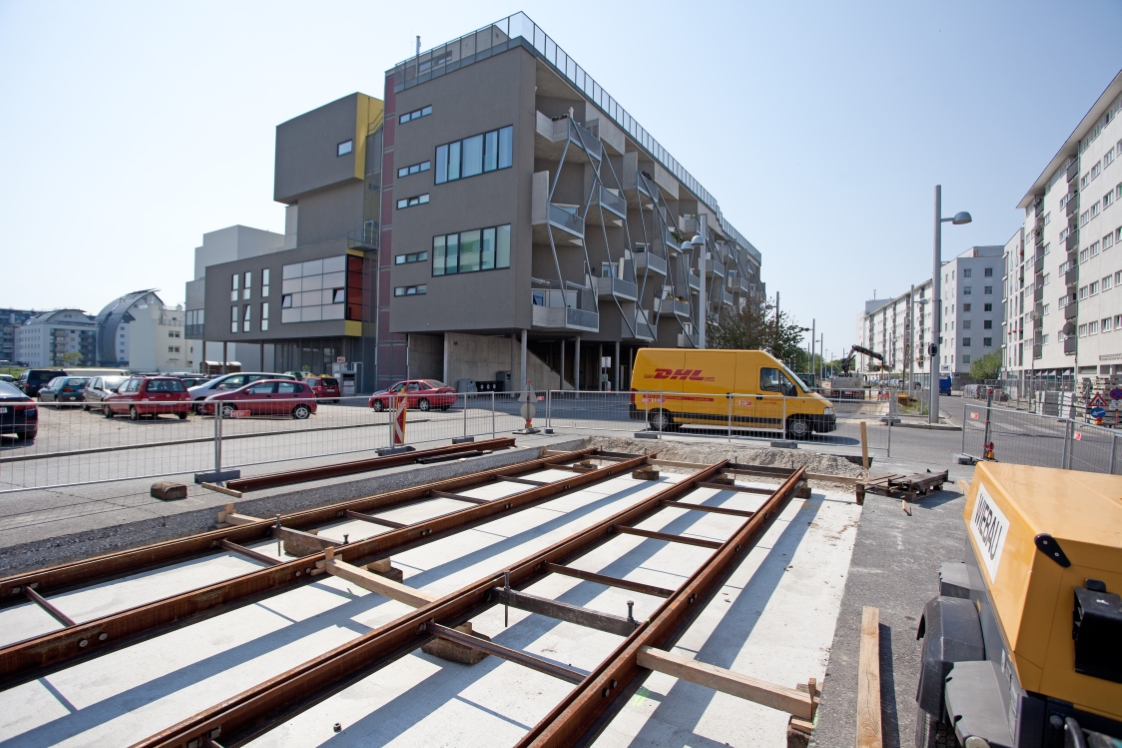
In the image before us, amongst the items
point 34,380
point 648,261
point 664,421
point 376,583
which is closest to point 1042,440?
point 664,421

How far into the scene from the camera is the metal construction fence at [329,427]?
878cm

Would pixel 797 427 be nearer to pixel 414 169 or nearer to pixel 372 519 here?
Result: pixel 372 519

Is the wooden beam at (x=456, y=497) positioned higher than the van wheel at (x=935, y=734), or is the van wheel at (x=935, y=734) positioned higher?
the van wheel at (x=935, y=734)

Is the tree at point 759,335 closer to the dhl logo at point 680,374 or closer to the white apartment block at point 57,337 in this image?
the dhl logo at point 680,374

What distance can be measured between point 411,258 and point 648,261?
1629 cm

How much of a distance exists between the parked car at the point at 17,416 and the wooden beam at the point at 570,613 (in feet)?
30.0

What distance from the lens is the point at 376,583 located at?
427cm

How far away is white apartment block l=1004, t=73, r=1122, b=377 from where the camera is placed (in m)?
40.3

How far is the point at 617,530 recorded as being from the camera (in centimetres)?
606

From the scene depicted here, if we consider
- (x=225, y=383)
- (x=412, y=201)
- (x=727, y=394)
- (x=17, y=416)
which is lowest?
(x=17, y=416)

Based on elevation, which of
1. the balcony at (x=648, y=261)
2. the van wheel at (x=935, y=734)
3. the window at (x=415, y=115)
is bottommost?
the van wheel at (x=935, y=734)

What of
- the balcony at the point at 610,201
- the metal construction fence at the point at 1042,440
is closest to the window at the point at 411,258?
the balcony at the point at 610,201

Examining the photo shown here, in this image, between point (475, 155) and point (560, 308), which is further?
point (475, 155)

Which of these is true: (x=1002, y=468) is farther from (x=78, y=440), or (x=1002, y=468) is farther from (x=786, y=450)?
(x=78, y=440)
